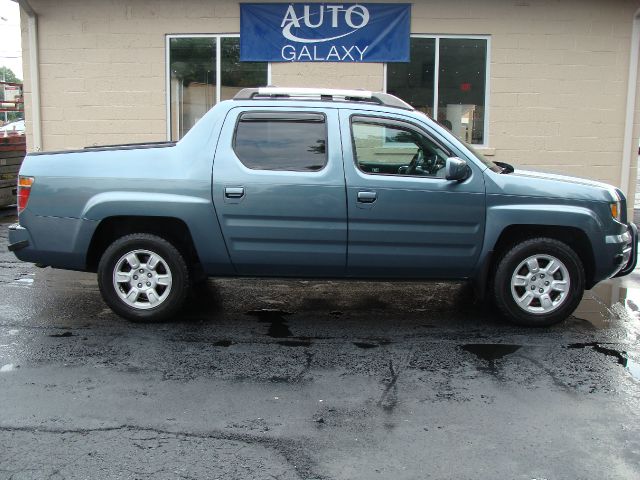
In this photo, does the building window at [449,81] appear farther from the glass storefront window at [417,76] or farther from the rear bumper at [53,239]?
the rear bumper at [53,239]

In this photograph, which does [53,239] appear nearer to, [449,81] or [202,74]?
[202,74]

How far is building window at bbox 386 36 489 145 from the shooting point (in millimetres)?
10930

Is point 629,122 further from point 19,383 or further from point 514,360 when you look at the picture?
point 19,383

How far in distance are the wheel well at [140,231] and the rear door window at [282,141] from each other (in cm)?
85

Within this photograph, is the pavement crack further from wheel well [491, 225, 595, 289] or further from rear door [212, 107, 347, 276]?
wheel well [491, 225, 595, 289]

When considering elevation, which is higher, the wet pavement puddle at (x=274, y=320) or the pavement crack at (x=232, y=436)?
the wet pavement puddle at (x=274, y=320)

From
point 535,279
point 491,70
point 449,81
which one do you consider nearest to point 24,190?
point 535,279

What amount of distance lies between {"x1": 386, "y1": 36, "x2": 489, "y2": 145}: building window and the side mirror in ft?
18.2

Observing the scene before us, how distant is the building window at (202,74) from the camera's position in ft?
36.6

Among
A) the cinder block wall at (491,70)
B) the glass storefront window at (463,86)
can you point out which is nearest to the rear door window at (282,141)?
the cinder block wall at (491,70)

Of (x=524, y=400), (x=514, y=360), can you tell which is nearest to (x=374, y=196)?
(x=514, y=360)

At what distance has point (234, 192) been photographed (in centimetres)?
569

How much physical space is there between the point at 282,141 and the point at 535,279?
8.17ft

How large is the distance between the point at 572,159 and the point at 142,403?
8.72m
